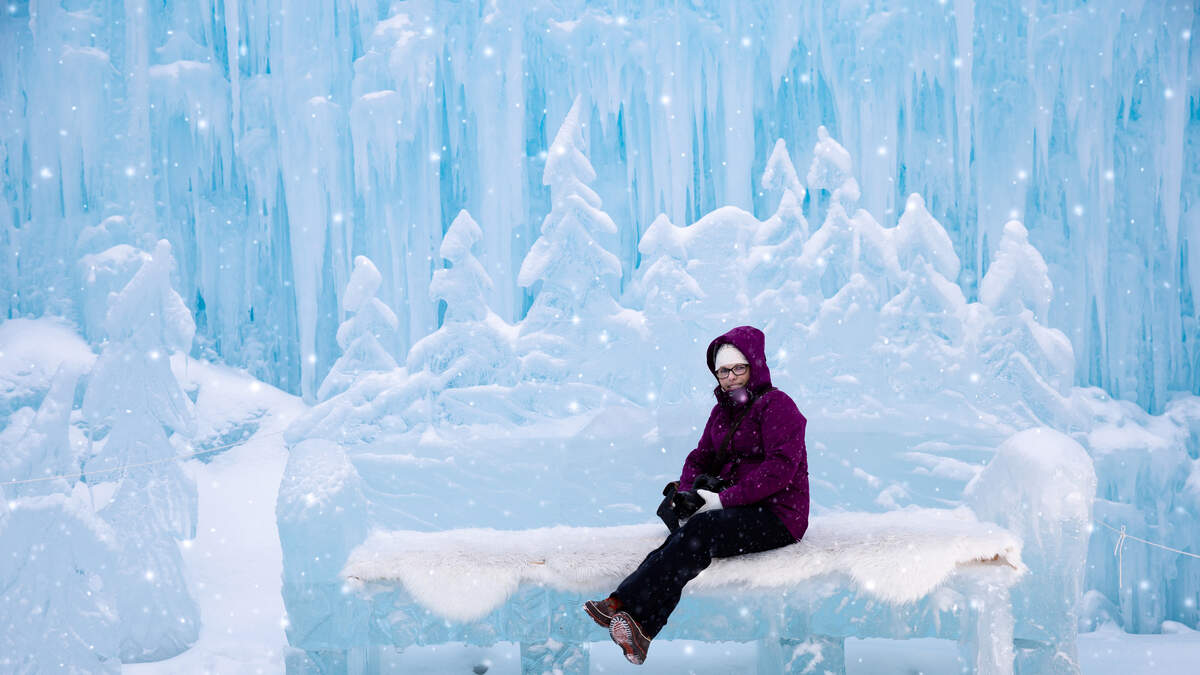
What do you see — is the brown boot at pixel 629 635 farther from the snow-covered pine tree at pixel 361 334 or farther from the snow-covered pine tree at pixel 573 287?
the snow-covered pine tree at pixel 361 334

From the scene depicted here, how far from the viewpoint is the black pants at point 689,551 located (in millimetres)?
2355

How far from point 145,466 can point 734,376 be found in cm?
406

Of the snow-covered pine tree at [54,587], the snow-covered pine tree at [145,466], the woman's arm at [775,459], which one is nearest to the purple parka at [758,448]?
the woman's arm at [775,459]

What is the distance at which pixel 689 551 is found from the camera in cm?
248

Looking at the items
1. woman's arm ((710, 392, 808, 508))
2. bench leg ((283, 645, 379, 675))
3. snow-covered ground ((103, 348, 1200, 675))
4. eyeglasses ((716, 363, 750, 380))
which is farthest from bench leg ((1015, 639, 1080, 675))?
bench leg ((283, 645, 379, 675))

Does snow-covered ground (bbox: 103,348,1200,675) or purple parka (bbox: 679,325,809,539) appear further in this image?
snow-covered ground (bbox: 103,348,1200,675)

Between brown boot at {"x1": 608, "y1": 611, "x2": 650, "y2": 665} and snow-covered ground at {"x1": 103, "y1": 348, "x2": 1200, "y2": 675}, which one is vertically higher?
brown boot at {"x1": 608, "y1": 611, "x2": 650, "y2": 665}

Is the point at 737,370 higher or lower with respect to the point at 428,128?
lower

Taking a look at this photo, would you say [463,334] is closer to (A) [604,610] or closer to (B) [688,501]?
(B) [688,501]

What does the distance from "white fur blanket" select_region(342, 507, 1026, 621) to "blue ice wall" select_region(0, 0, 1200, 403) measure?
4553 millimetres

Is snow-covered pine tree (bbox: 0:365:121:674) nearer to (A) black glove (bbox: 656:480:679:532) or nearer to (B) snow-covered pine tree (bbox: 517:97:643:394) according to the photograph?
(A) black glove (bbox: 656:480:679:532)

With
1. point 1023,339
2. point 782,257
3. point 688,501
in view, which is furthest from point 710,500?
point 1023,339

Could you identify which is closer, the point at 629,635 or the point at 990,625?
the point at 629,635

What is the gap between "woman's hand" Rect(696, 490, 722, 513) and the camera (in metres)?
2.57
